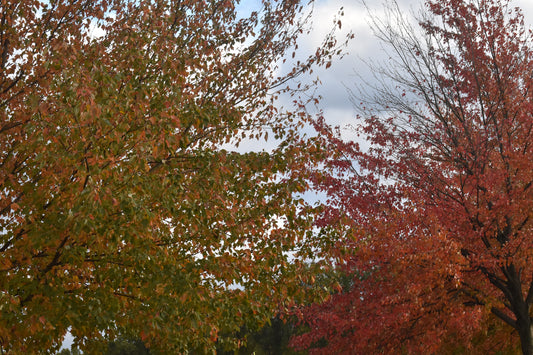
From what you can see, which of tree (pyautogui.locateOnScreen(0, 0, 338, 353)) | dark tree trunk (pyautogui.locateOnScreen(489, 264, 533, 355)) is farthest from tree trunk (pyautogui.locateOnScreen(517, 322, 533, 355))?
tree (pyautogui.locateOnScreen(0, 0, 338, 353))

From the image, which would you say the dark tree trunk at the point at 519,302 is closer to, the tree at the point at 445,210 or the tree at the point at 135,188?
the tree at the point at 445,210

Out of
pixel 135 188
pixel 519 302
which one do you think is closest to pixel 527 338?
pixel 519 302

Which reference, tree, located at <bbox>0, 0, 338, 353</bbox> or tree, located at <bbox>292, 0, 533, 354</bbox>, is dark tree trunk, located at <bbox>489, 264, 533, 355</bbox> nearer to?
tree, located at <bbox>292, 0, 533, 354</bbox>

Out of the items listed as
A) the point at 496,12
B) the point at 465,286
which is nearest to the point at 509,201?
the point at 465,286

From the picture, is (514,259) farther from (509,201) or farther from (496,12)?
(496,12)

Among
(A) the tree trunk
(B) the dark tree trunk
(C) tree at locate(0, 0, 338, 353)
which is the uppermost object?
(C) tree at locate(0, 0, 338, 353)

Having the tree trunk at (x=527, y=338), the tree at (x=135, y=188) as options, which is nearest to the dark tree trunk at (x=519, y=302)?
the tree trunk at (x=527, y=338)

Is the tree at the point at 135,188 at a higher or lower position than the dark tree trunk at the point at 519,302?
higher

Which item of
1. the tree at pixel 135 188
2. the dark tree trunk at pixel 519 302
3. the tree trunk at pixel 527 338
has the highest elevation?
the tree at pixel 135 188

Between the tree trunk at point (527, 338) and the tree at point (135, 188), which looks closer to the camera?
the tree at point (135, 188)

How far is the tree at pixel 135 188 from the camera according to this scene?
6.97 metres

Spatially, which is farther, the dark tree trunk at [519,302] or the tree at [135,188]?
the dark tree trunk at [519,302]

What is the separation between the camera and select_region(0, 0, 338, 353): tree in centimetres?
697

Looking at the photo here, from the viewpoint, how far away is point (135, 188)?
762 centimetres
